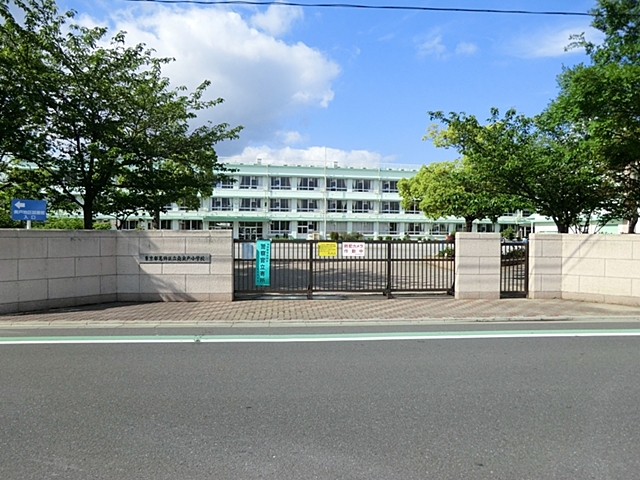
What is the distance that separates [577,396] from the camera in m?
4.70

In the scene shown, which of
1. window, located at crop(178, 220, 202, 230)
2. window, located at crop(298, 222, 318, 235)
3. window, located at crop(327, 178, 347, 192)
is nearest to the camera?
window, located at crop(178, 220, 202, 230)

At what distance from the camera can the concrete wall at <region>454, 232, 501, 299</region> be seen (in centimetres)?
1188

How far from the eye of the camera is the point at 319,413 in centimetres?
426

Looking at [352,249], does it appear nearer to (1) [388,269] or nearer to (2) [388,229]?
(1) [388,269]

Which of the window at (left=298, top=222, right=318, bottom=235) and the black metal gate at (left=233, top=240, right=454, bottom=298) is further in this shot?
the window at (left=298, top=222, right=318, bottom=235)

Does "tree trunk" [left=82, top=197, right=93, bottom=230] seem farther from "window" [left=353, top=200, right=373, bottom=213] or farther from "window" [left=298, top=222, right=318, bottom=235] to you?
"window" [left=353, top=200, right=373, bottom=213]

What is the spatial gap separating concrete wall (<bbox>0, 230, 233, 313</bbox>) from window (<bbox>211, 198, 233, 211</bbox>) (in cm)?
4921

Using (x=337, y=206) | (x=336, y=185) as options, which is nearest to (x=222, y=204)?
(x=337, y=206)

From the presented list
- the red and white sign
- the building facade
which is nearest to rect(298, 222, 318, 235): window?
the building facade

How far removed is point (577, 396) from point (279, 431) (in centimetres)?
317

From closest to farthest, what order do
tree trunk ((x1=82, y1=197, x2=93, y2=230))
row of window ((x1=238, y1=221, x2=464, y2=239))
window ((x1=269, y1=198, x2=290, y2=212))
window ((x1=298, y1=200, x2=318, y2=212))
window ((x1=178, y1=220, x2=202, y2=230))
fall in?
tree trunk ((x1=82, y1=197, x2=93, y2=230)) < window ((x1=178, y1=220, x2=202, y2=230)) < row of window ((x1=238, y1=221, x2=464, y2=239)) < window ((x1=269, y1=198, x2=290, y2=212)) < window ((x1=298, y1=200, x2=318, y2=212))

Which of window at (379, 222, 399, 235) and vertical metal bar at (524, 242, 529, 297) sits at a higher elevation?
window at (379, 222, 399, 235)

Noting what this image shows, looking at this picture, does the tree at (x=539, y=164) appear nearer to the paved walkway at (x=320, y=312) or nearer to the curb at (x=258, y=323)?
the paved walkway at (x=320, y=312)

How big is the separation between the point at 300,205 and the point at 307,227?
3.22 m
